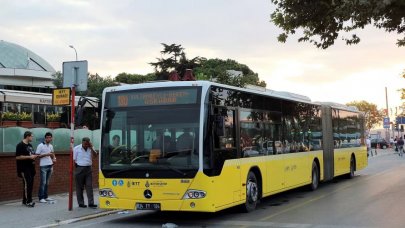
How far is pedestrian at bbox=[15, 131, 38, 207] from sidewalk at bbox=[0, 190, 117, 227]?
26 cm

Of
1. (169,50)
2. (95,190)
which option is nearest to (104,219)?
(95,190)

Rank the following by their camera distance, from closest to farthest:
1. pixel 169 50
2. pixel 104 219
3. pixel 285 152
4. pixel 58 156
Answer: pixel 104 219
pixel 285 152
pixel 58 156
pixel 169 50

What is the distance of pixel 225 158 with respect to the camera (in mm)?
10125

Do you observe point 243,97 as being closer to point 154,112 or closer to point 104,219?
point 154,112

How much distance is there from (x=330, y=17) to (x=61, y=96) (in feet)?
22.5

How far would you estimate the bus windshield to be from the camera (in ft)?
31.5

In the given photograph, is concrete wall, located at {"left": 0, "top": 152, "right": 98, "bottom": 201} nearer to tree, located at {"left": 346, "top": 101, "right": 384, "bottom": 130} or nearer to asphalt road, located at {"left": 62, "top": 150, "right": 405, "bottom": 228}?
asphalt road, located at {"left": 62, "top": 150, "right": 405, "bottom": 228}

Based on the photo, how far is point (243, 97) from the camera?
37.3 feet

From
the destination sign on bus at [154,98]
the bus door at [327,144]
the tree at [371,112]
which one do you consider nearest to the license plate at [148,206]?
the destination sign on bus at [154,98]

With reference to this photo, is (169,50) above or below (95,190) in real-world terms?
above

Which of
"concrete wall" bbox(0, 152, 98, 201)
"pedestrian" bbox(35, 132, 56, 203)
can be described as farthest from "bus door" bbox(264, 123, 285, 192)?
"concrete wall" bbox(0, 152, 98, 201)

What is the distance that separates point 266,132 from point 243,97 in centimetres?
154

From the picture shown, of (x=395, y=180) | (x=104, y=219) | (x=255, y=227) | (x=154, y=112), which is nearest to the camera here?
(x=255, y=227)

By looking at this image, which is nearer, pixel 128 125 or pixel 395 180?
pixel 128 125
